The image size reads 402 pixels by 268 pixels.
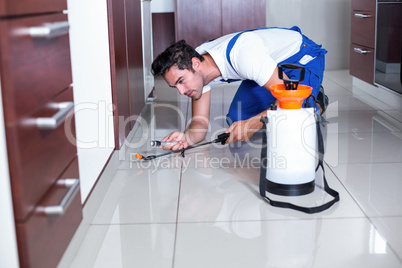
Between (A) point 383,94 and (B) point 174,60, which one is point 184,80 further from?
(A) point 383,94

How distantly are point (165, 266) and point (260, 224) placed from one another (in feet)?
1.21

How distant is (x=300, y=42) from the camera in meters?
2.45

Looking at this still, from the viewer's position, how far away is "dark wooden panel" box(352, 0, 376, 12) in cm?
330

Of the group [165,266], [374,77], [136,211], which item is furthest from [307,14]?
[165,266]

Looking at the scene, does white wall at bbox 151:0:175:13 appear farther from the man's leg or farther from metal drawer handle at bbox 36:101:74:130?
metal drawer handle at bbox 36:101:74:130

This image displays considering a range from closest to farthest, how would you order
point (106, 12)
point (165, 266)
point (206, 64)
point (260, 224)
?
1. point (165, 266)
2. point (260, 224)
3. point (106, 12)
4. point (206, 64)

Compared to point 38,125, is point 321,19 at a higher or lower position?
higher

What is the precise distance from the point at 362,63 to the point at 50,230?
2.94 meters

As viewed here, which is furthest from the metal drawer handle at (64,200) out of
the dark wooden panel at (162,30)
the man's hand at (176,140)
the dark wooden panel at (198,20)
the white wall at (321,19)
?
the white wall at (321,19)

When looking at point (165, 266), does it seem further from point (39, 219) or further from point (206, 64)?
point (206, 64)

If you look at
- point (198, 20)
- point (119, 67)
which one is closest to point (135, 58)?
point (119, 67)

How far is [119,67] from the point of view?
6.89 feet

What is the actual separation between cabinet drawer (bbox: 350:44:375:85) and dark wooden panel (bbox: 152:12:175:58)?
1812 mm

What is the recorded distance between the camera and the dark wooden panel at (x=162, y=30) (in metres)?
4.81
